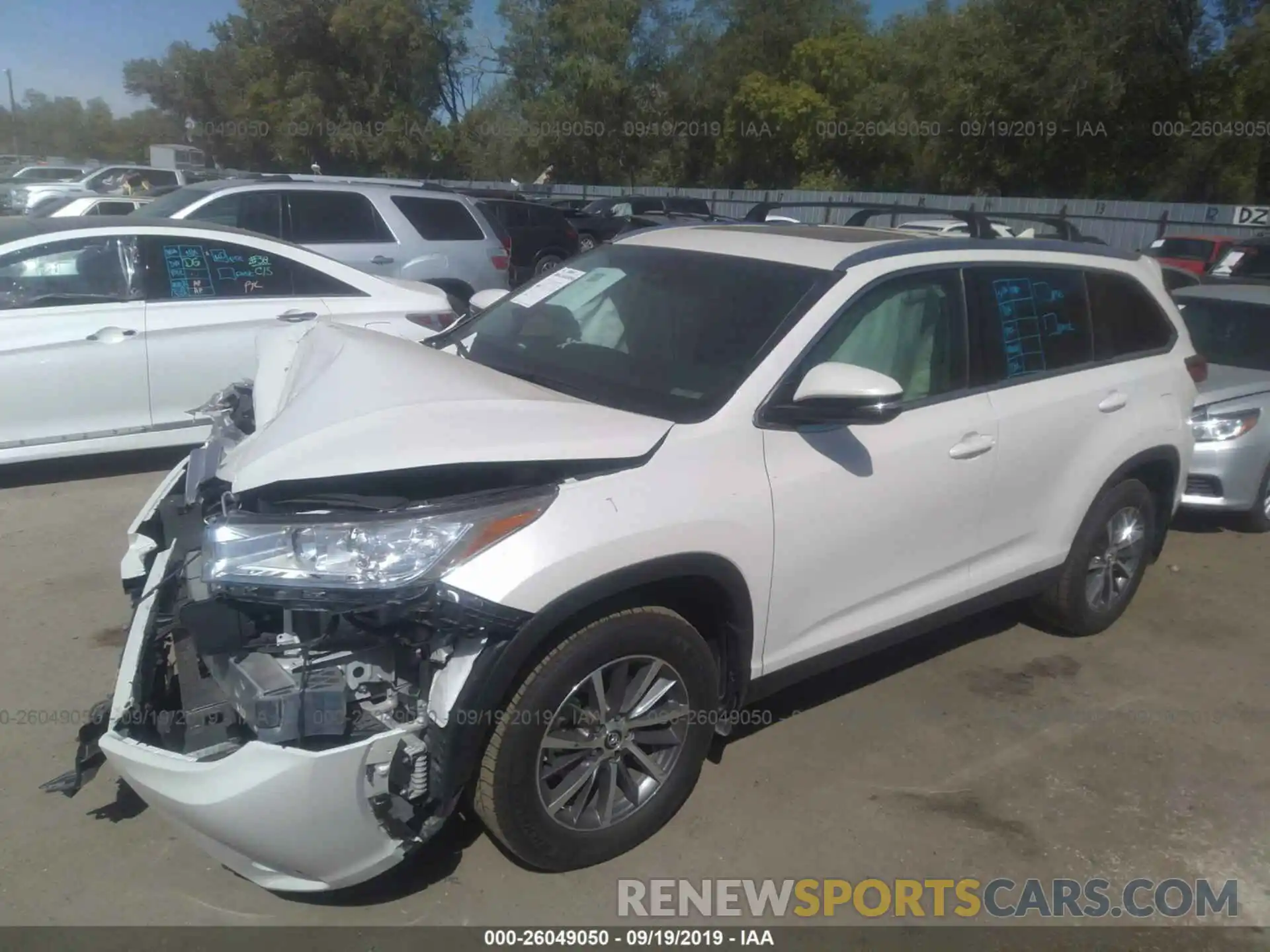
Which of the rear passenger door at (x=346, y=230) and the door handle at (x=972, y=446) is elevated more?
the rear passenger door at (x=346, y=230)

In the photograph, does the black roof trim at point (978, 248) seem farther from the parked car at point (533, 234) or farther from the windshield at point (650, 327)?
the parked car at point (533, 234)

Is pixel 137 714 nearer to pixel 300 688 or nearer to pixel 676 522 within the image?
pixel 300 688

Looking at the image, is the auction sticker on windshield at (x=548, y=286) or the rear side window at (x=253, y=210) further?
the rear side window at (x=253, y=210)

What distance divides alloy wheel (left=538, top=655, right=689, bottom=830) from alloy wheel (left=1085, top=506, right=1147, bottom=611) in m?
2.57

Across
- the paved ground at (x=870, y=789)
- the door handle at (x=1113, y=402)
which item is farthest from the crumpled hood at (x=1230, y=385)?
the door handle at (x=1113, y=402)

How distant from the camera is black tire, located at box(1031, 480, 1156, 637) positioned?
189 inches

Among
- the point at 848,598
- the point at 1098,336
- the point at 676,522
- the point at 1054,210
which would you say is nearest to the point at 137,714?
the point at 676,522

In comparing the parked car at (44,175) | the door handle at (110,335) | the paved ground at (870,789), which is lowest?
the paved ground at (870,789)

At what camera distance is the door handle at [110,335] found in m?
6.41

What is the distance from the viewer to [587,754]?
10.3 ft

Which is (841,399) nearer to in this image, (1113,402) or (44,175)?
(1113,402)

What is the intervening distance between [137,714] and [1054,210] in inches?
1284

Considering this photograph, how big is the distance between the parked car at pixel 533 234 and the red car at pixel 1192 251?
35.4 ft

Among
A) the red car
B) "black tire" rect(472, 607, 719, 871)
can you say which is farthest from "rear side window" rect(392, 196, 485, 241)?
the red car
